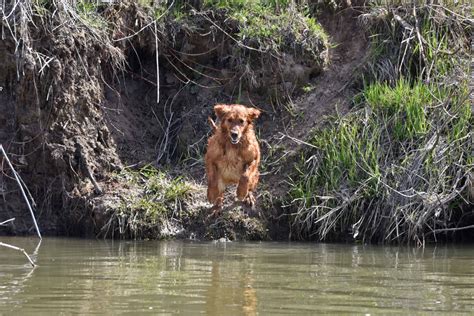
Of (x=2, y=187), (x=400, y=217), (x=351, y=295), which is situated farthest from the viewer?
(x=2, y=187)

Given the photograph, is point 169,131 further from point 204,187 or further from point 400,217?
point 400,217

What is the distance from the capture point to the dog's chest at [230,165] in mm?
10617

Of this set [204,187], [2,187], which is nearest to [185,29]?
[204,187]

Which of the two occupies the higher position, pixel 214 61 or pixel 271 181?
pixel 214 61

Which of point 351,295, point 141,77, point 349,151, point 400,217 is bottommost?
point 351,295

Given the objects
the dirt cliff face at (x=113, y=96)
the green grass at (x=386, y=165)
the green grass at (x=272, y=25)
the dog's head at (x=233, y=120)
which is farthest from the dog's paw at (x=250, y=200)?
the green grass at (x=272, y=25)

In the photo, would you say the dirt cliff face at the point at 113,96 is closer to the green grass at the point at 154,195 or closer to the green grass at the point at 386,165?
the green grass at the point at 154,195

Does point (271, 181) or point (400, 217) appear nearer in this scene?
point (400, 217)

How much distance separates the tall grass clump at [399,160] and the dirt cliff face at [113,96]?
78 cm

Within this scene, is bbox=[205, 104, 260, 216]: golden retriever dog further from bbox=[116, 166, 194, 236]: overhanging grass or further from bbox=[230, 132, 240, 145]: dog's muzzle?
bbox=[116, 166, 194, 236]: overhanging grass

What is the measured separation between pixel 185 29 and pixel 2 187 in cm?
276

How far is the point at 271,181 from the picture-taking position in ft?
36.9

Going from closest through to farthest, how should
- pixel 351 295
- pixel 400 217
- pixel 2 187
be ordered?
pixel 351 295, pixel 400 217, pixel 2 187

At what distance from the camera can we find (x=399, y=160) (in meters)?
10.8
